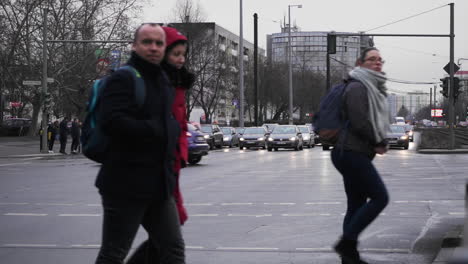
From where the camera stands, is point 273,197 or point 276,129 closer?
point 273,197

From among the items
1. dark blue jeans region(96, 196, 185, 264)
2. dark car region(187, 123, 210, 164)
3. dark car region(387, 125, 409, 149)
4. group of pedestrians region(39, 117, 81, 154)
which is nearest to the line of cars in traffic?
dark car region(387, 125, 409, 149)

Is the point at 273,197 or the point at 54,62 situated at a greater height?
the point at 54,62

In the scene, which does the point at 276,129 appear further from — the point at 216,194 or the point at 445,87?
the point at 216,194

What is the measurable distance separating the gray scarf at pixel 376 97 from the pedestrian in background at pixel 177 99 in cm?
195

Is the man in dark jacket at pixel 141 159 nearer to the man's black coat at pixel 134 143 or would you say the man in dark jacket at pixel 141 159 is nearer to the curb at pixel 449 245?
the man's black coat at pixel 134 143

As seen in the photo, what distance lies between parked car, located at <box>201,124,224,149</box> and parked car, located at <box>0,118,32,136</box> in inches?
692

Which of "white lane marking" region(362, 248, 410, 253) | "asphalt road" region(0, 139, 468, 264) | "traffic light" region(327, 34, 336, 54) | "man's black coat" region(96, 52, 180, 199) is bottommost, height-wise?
"asphalt road" region(0, 139, 468, 264)

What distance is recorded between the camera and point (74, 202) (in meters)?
12.5

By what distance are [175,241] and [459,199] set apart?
9064 millimetres

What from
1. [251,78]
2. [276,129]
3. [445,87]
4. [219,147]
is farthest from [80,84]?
[251,78]

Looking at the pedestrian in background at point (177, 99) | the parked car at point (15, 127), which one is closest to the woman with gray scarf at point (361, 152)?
the pedestrian in background at point (177, 99)

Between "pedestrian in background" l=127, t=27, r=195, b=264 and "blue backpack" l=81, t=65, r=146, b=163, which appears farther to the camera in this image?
"pedestrian in background" l=127, t=27, r=195, b=264

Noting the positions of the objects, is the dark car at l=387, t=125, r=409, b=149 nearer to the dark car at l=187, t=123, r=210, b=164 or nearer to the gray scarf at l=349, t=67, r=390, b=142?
the dark car at l=187, t=123, r=210, b=164

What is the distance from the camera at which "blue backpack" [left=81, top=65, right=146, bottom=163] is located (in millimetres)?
3992
